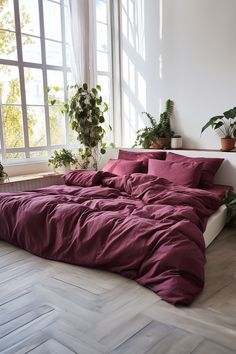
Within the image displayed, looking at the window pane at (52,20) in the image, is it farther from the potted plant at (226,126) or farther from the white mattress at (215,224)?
the white mattress at (215,224)

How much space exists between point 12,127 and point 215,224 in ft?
9.22

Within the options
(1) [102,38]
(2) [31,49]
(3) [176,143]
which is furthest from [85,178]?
(1) [102,38]

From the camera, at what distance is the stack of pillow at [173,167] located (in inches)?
144

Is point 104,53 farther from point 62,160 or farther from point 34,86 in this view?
point 62,160

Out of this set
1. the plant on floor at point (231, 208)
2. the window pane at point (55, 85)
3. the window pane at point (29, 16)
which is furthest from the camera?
the window pane at point (55, 85)

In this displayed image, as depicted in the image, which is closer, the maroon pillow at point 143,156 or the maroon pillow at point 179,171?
the maroon pillow at point 179,171

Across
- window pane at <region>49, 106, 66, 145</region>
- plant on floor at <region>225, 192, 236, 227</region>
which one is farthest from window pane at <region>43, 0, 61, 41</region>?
plant on floor at <region>225, 192, 236, 227</region>

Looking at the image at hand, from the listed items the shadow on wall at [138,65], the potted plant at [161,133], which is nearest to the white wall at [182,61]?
the shadow on wall at [138,65]

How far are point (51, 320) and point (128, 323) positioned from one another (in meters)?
0.44

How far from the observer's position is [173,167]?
380 cm

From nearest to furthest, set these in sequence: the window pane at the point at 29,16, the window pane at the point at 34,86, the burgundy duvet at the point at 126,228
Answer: the burgundy duvet at the point at 126,228 → the window pane at the point at 29,16 → the window pane at the point at 34,86

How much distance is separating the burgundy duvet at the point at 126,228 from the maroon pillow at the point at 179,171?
0.28 meters

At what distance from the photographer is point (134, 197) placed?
3275 millimetres

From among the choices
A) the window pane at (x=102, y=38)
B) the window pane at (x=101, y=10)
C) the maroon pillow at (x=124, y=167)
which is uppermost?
the window pane at (x=101, y=10)
